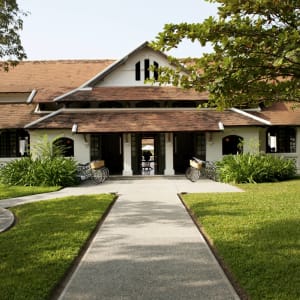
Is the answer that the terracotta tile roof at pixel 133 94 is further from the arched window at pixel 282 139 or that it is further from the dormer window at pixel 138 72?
the arched window at pixel 282 139

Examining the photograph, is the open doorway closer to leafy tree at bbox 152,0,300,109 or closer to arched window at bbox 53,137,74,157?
arched window at bbox 53,137,74,157

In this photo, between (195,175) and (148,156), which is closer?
(195,175)

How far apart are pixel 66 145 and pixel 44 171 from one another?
182 inches

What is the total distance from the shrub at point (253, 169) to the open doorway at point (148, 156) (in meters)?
5.40

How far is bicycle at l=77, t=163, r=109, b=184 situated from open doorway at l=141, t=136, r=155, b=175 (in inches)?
162

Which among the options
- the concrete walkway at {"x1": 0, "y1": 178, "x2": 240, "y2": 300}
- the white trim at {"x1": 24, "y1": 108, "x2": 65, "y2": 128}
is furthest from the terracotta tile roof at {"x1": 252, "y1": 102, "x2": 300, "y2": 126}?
the concrete walkway at {"x1": 0, "y1": 178, "x2": 240, "y2": 300}

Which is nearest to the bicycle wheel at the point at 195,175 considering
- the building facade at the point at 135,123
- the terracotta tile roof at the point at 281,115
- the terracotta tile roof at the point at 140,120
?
the building facade at the point at 135,123

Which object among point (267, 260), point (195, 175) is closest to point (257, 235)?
point (267, 260)

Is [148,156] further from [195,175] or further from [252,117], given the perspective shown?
[195,175]

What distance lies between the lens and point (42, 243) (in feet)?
23.9

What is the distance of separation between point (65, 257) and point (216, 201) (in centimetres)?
647

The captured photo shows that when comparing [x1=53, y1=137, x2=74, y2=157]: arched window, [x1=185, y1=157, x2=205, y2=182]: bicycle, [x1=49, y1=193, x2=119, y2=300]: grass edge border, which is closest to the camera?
[x1=49, y1=193, x2=119, y2=300]: grass edge border

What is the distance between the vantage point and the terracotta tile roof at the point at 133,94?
21.0 meters

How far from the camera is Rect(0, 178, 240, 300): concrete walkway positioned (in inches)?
193
